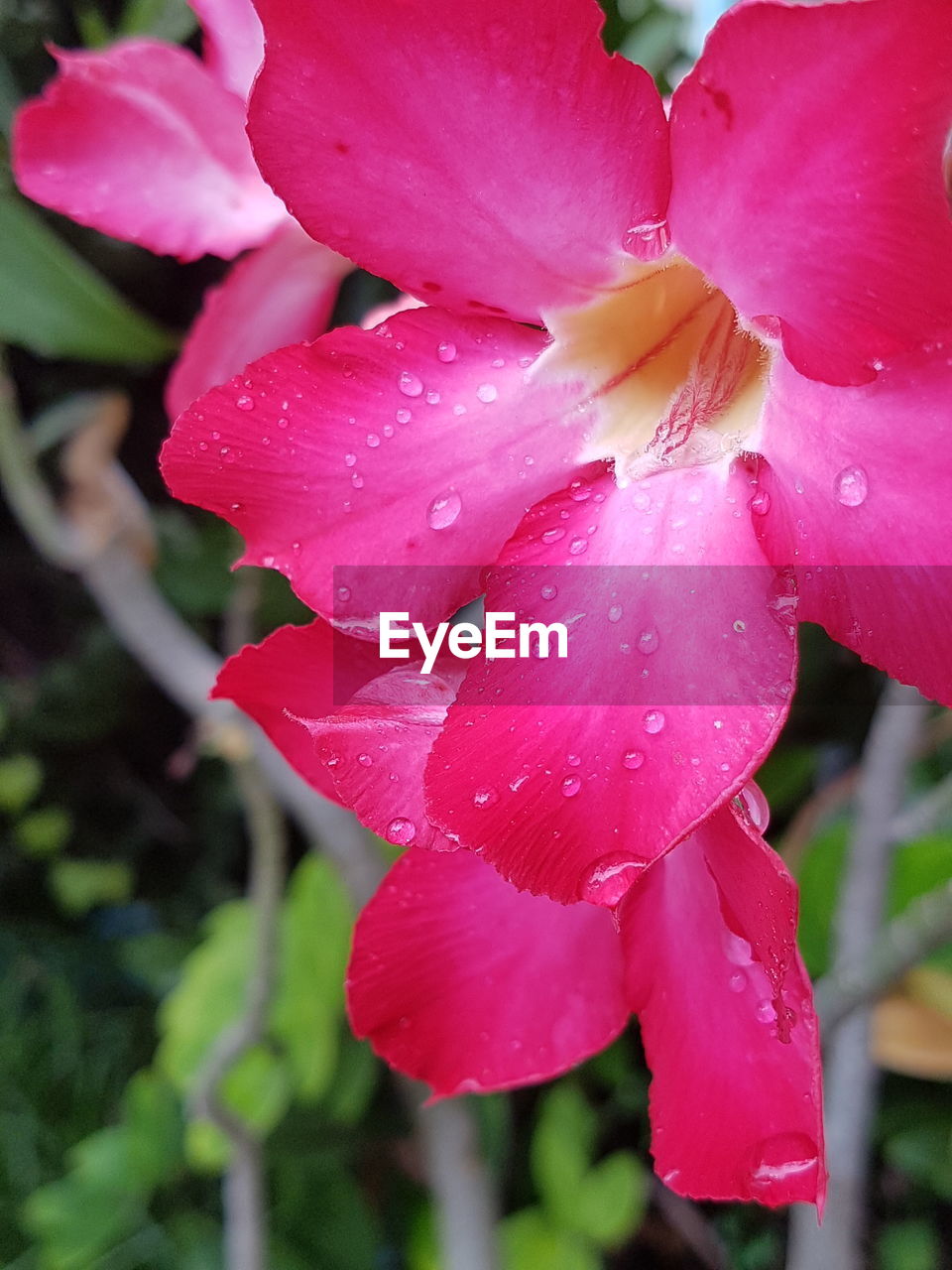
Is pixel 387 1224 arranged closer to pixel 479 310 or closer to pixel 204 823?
pixel 204 823

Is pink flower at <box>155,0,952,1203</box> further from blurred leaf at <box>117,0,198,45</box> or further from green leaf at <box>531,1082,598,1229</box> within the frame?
green leaf at <box>531,1082,598,1229</box>

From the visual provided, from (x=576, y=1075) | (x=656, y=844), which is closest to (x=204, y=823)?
(x=576, y=1075)

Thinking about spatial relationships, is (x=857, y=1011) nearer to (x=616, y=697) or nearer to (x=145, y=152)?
(x=616, y=697)

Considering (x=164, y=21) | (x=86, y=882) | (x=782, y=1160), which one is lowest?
(x=86, y=882)

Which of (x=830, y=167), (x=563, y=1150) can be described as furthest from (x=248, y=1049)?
(x=830, y=167)

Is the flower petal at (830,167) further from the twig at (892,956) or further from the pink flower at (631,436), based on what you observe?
the twig at (892,956)

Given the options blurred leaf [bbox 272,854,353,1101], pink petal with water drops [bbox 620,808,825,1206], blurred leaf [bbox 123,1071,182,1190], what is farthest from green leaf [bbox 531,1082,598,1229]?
pink petal with water drops [bbox 620,808,825,1206]
